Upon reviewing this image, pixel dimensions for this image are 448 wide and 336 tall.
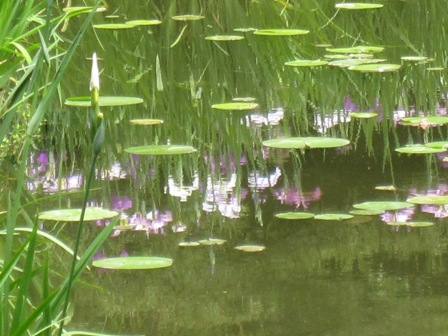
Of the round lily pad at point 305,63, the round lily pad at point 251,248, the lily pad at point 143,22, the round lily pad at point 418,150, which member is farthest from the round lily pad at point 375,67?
the round lily pad at point 251,248

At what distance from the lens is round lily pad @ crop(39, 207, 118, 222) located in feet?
8.16

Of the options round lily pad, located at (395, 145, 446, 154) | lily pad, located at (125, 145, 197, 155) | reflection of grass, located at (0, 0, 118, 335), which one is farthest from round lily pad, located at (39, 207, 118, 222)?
round lily pad, located at (395, 145, 446, 154)

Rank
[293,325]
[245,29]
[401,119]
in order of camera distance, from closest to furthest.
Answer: [293,325], [401,119], [245,29]

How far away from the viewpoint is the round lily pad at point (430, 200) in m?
2.71

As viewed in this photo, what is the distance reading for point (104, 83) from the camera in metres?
3.72

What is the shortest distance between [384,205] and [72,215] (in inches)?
29.6

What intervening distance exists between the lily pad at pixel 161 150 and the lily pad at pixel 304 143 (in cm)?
22

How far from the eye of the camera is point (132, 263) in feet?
7.61

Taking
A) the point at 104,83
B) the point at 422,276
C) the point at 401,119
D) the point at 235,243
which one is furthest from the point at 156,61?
the point at 422,276

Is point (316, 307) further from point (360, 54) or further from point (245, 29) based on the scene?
point (245, 29)

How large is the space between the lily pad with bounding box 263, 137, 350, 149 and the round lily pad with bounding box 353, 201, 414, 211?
1.07ft

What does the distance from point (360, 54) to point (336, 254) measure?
1.88 m

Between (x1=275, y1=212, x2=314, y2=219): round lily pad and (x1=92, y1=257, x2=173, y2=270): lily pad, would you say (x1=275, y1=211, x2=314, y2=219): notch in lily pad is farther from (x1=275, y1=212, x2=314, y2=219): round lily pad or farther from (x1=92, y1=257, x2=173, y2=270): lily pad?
(x1=92, y1=257, x2=173, y2=270): lily pad

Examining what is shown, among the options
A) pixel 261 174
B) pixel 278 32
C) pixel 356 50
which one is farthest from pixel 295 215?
pixel 278 32
